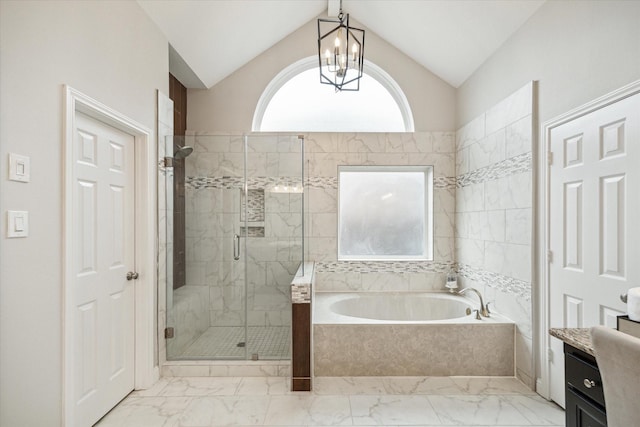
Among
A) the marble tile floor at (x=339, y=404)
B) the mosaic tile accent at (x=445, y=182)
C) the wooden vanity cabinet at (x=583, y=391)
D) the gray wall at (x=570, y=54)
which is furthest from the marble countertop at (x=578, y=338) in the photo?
the mosaic tile accent at (x=445, y=182)

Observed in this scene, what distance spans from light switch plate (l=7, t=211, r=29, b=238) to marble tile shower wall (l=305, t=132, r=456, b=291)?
2.63 metres

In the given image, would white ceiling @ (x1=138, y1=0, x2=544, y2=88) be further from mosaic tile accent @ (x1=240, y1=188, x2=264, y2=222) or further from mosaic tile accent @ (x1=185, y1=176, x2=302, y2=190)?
mosaic tile accent @ (x1=240, y1=188, x2=264, y2=222)

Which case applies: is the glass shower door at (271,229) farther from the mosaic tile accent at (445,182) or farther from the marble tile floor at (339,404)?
the mosaic tile accent at (445,182)

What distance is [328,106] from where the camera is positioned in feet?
13.2

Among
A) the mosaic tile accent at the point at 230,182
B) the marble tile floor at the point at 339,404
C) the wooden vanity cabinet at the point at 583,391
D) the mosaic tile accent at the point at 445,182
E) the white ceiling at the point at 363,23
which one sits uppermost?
the white ceiling at the point at 363,23

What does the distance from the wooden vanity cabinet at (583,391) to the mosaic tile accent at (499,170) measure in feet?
4.97

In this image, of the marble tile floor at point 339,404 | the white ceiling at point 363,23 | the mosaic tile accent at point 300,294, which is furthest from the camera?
the white ceiling at point 363,23

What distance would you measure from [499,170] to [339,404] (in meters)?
2.19

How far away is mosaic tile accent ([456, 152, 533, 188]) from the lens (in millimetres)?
2596

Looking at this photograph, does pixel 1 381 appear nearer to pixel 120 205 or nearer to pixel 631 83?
pixel 120 205

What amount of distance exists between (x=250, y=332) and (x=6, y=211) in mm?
1945

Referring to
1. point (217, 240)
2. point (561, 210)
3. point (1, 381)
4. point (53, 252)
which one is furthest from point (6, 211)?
point (561, 210)

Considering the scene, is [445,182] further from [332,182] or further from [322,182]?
[322,182]

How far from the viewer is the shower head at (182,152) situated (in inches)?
117
